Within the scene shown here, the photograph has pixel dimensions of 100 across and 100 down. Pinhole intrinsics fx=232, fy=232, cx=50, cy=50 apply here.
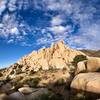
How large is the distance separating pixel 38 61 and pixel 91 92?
13955cm

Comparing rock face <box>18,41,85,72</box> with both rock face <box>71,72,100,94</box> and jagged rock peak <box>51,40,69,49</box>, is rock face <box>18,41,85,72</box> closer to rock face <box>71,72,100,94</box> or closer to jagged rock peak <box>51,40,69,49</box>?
jagged rock peak <box>51,40,69,49</box>

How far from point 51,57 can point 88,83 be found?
462 feet

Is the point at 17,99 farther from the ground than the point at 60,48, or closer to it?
farther from the ground

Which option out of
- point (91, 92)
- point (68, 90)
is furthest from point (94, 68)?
point (91, 92)

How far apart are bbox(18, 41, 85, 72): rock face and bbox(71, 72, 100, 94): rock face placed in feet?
407

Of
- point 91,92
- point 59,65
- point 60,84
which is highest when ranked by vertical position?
point 91,92

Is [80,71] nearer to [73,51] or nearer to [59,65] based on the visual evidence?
[59,65]

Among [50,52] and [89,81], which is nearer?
[89,81]

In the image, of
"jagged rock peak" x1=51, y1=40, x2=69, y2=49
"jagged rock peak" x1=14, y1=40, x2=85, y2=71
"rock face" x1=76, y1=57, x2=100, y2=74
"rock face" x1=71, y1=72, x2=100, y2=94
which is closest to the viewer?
"rock face" x1=71, y1=72, x2=100, y2=94

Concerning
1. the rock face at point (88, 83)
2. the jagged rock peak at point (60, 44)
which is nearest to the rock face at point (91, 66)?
the rock face at point (88, 83)

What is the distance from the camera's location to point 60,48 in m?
169

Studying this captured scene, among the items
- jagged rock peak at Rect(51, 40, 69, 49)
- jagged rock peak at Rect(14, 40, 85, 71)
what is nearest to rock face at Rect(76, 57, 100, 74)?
jagged rock peak at Rect(14, 40, 85, 71)

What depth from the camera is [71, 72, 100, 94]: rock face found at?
21.0 m

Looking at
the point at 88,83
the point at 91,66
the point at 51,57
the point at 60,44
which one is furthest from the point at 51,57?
the point at 88,83
